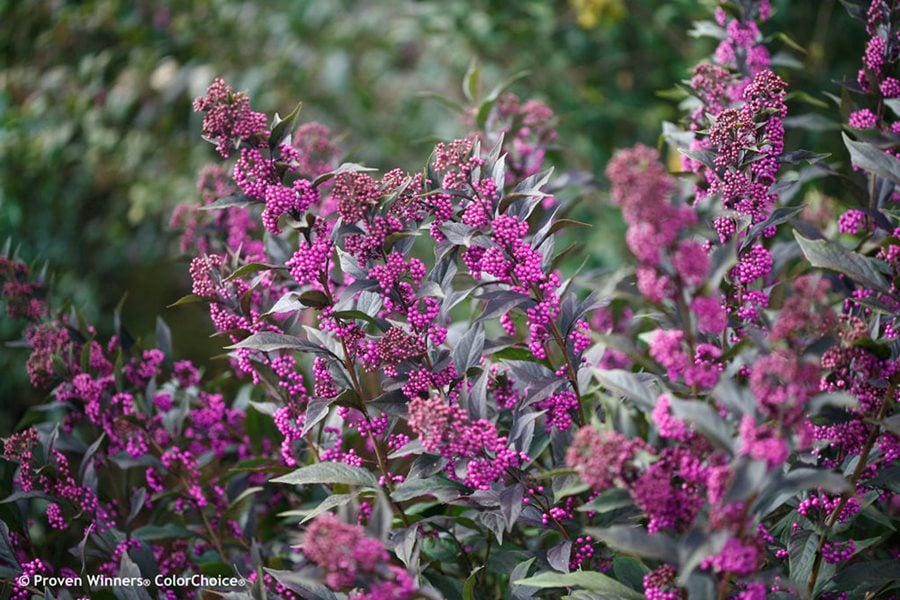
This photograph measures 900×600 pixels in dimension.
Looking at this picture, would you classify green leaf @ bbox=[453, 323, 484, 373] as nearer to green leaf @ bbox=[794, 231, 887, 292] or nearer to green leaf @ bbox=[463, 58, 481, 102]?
green leaf @ bbox=[794, 231, 887, 292]

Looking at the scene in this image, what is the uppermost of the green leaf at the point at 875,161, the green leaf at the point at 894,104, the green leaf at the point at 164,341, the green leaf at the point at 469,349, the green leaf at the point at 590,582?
the green leaf at the point at 875,161

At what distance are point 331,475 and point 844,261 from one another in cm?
68

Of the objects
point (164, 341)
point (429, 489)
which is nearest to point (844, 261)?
point (429, 489)

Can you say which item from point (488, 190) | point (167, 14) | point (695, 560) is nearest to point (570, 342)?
point (488, 190)

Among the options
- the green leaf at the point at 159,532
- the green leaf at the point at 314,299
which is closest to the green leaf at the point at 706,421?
the green leaf at the point at 314,299

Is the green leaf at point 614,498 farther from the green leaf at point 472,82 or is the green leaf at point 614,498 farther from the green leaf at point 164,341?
the green leaf at point 472,82

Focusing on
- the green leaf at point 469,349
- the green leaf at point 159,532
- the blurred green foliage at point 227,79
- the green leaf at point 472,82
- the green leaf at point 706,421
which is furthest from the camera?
the blurred green foliage at point 227,79

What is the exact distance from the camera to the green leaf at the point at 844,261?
37.2 inches

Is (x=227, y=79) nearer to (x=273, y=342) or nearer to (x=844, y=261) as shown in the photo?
(x=273, y=342)

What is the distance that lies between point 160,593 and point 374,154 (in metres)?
3.00

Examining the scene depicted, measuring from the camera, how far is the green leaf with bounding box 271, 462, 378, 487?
1.05m

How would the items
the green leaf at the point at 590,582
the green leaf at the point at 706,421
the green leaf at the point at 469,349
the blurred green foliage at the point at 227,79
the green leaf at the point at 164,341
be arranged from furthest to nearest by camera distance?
1. the blurred green foliage at the point at 227,79
2. the green leaf at the point at 164,341
3. the green leaf at the point at 469,349
4. the green leaf at the point at 590,582
5. the green leaf at the point at 706,421

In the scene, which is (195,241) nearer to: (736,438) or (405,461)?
(405,461)

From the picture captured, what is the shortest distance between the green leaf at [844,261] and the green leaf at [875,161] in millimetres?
99
